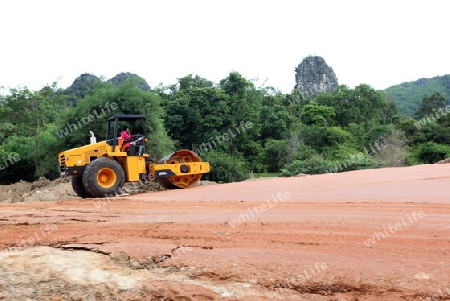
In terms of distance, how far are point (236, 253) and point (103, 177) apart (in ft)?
26.6

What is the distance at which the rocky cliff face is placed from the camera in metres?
76.5

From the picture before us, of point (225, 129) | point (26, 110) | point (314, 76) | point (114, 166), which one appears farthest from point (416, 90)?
point (114, 166)

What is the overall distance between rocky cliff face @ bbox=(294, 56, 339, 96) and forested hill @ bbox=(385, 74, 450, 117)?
11.2m

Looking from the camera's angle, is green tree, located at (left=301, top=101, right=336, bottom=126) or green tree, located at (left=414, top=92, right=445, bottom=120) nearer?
green tree, located at (left=301, top=101, right=336, bottom=126)

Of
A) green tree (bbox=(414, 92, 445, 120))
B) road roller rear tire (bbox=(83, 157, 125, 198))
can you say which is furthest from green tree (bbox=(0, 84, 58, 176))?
green tree (bbox=(414, 92, 445, 120))

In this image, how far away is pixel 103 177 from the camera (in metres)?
11.4

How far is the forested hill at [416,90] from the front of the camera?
250 feet

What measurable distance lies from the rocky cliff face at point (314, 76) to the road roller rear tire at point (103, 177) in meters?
68.0

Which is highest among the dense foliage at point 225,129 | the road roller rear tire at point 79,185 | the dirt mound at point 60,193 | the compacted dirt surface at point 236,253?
the dense foliage at point 225,129

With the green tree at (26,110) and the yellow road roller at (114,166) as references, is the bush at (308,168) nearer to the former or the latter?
the yellow road roller at (114,166)

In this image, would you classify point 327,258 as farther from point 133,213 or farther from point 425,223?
point 133,213

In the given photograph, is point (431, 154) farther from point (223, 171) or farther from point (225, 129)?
point (223, 171)

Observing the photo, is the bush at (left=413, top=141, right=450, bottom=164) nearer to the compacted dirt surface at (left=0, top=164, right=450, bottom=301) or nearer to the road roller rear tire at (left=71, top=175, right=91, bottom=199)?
the compacted dirt surface at (left=0, top=164, right=450, bottom=301)

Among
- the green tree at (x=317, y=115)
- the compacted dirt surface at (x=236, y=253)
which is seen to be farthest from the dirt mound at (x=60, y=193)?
the green tree at (x=317, y=115)
